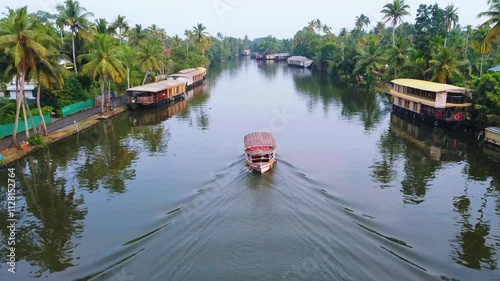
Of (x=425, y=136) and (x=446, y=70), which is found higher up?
(x=446, y=70)

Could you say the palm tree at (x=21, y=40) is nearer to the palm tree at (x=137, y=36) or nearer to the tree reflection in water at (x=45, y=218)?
the tree reflection in water at (x=45, y=218)

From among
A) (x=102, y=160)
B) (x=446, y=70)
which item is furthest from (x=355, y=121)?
(x=102, y=160)

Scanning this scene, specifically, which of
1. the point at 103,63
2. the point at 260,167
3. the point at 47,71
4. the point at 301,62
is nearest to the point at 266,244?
the point at 260,167

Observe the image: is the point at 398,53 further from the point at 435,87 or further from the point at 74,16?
the point at 74,16

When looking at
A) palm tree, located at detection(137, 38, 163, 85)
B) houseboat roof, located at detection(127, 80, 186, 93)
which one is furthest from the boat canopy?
palm tree, located at detection(137, 38, 163, 85)

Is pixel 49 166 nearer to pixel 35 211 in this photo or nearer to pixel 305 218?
pixel 35 211

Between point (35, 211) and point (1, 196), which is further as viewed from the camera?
point (1, 196)

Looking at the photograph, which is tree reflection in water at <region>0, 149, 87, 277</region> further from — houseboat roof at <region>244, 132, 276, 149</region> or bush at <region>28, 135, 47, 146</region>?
houseboat roof at <region>244, 132, 276, 149</region>
